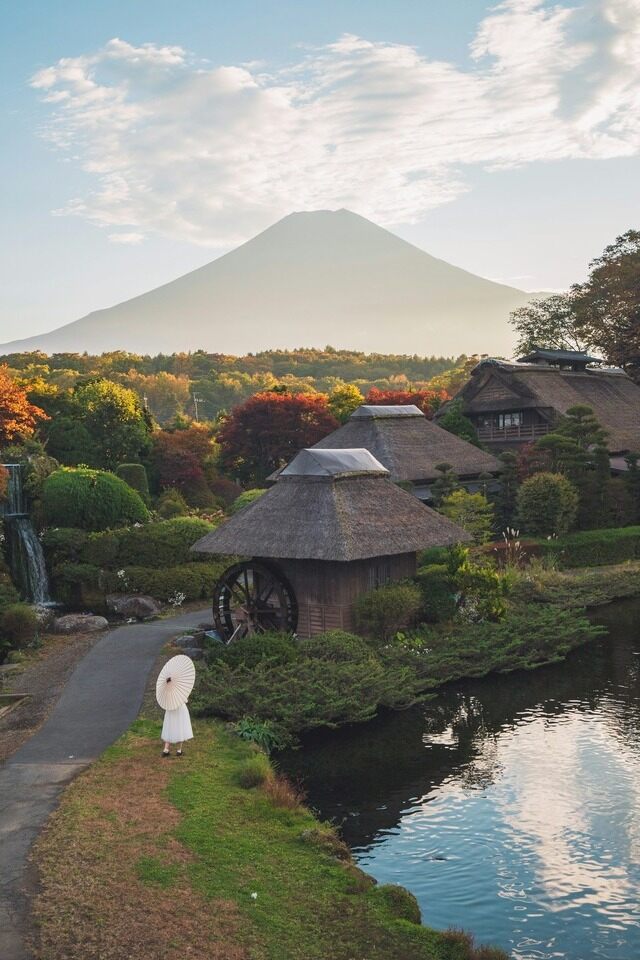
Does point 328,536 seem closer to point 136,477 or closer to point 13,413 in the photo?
point 136,477

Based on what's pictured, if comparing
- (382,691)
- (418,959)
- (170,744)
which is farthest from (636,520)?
(418,959)

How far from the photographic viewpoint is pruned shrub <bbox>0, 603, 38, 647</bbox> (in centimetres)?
2914

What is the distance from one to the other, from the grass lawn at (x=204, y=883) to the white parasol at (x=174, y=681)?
1347 millimetres

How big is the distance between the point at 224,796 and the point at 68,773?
3082 mm

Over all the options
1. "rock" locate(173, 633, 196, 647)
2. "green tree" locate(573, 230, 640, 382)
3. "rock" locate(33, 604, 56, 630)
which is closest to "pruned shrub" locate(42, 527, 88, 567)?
"rock" locate(33, 604, 56, 630)

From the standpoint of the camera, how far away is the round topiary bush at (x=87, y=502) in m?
37.9

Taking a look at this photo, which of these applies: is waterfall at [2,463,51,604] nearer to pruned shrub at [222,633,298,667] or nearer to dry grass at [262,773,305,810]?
pruned shrub at [222,633,298,667]

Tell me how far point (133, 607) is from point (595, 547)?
2089cm

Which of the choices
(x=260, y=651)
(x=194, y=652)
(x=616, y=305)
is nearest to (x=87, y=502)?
(x=194, y=652)

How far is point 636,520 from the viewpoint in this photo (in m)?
49.0

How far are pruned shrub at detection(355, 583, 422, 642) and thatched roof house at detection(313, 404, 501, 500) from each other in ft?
54.7

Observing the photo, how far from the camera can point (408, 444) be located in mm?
47594

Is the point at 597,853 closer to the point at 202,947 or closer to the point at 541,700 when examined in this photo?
the point at 202,947

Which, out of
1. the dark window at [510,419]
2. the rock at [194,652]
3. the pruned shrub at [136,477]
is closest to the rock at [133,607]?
the rock at [194,652]
